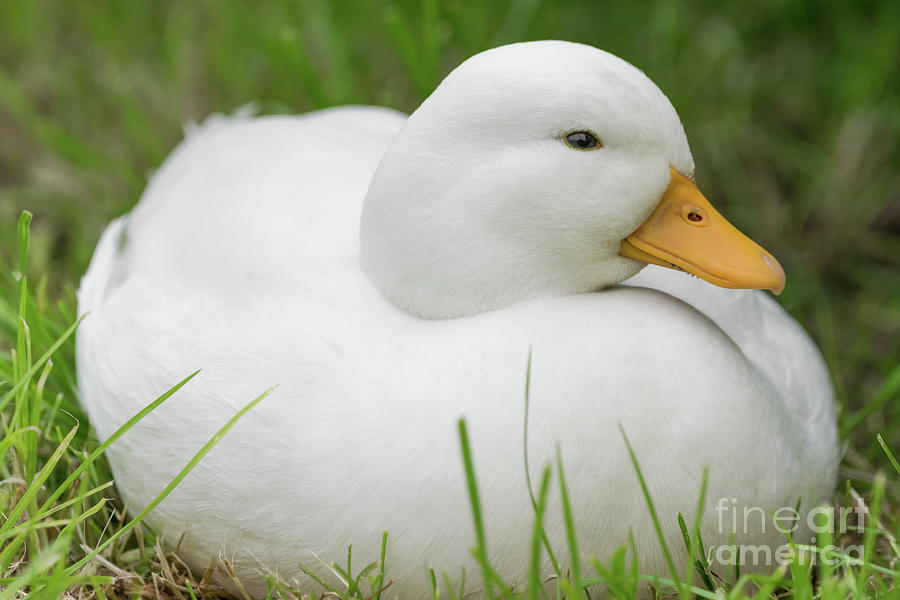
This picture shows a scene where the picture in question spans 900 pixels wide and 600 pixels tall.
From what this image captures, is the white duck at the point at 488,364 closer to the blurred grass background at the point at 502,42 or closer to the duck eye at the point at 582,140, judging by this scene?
the duck eye at the point at 582,140

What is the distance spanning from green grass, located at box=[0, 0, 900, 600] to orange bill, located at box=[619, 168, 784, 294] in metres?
0.93

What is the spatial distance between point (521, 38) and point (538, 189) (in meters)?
1.84

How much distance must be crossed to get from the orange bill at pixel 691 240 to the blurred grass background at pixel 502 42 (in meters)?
1.23

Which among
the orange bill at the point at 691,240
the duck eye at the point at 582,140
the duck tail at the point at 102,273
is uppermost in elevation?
the duck eye at the point at 582,140

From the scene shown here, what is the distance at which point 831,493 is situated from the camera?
2070 mm

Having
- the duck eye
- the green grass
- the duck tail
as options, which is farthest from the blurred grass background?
the duck eye

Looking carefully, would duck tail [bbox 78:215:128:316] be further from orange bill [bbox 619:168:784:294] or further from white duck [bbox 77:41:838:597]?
orange bill [bbox 619:168:784:294]

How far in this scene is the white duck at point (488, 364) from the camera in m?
1.67

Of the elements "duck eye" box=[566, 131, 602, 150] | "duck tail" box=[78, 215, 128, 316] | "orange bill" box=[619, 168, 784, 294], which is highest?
"duck eye" box=[566, 131, 602, 150]

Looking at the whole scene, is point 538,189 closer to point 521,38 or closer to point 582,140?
point 582,140

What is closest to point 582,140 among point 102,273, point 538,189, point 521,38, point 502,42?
point 538,189

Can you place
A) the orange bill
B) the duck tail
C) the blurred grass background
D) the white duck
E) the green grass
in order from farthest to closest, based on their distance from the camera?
the blurred grass background
the green grass
the duck tail
the orange bill
the white duck

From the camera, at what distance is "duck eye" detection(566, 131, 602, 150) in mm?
1723

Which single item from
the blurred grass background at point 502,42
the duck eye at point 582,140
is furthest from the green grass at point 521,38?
the duck eye at point 582,140
